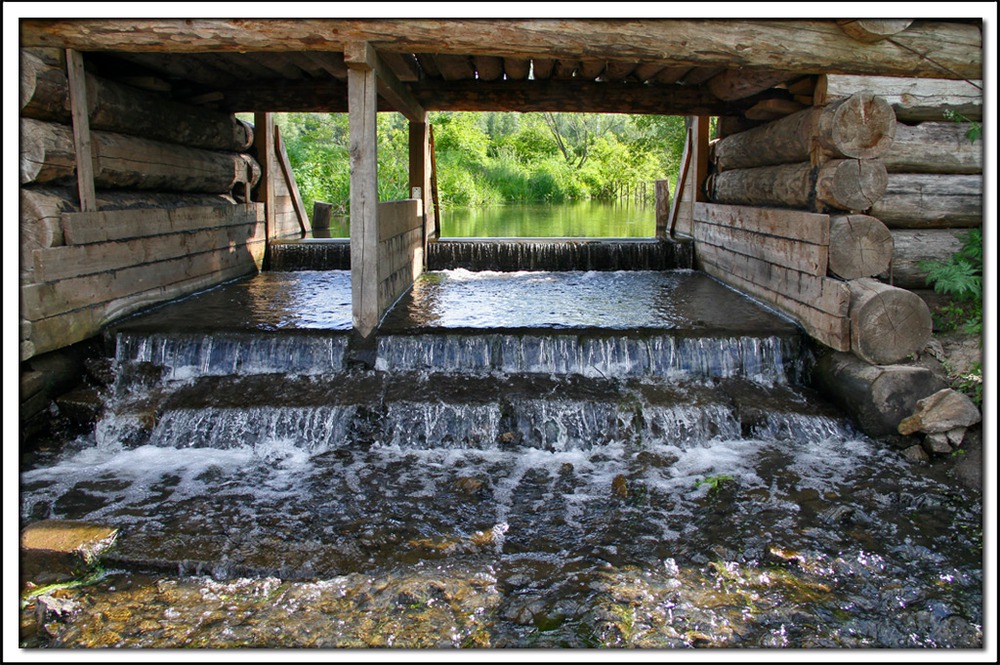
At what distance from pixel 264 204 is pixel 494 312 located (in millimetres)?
5746

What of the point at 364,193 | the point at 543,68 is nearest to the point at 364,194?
the point at 364,193

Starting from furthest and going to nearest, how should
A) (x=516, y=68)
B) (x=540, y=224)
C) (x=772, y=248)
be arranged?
(x=540, y=224), (x=516, y=68), (x=772, y=248)

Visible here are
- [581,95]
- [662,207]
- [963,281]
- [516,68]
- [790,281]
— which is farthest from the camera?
[662,207]

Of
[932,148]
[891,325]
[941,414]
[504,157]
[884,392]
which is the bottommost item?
[941,414]

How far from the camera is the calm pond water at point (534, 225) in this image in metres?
17.7

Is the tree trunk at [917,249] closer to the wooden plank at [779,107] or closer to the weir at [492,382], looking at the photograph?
the weir at [492,382]

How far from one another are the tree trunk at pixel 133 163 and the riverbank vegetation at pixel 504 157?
1071 centimetres

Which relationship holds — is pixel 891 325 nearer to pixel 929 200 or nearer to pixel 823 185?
pixel 823 185

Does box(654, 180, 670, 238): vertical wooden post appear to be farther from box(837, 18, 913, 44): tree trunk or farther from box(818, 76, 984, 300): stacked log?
box(837, 18, 913, 44): tree trunk

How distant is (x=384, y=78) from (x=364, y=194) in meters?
1.34

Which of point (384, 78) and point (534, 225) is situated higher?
point (384, 78)

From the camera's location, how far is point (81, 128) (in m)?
7.02

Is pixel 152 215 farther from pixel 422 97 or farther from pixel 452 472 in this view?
pixel 452 472

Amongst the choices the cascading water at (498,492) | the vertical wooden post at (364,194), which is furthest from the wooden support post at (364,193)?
the cascading water at (498,492)
